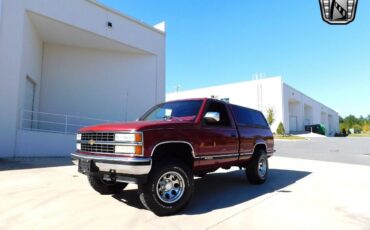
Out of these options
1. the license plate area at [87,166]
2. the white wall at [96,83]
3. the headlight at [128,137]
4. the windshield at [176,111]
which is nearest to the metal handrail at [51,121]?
the white wall at [96,83]

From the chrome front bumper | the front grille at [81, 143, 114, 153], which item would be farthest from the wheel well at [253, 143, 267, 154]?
the front grille at [81, 143, 114, 153]

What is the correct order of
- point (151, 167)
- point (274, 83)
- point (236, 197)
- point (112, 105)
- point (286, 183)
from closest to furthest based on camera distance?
point (151, 167), point (236, 197), point (286, 183), point (112, 105), point (274, 83)

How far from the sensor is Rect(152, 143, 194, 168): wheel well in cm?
482

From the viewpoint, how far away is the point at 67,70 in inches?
643

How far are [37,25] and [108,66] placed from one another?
4.80 meters

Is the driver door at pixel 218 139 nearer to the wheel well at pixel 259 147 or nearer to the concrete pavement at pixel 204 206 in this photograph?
the concrete pavement at pixel 204 206

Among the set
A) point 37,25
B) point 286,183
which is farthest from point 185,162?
point 37,25

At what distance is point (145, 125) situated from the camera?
4.61 m

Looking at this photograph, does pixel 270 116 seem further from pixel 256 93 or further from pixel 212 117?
pixel 212 117

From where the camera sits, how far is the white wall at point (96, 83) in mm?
15992

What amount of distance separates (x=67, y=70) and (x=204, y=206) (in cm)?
1382

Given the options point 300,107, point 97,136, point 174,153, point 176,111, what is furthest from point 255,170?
point 300,107

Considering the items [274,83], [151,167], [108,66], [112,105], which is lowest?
[151,167]

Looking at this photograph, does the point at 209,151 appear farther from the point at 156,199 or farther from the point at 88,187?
the point at 88,187
